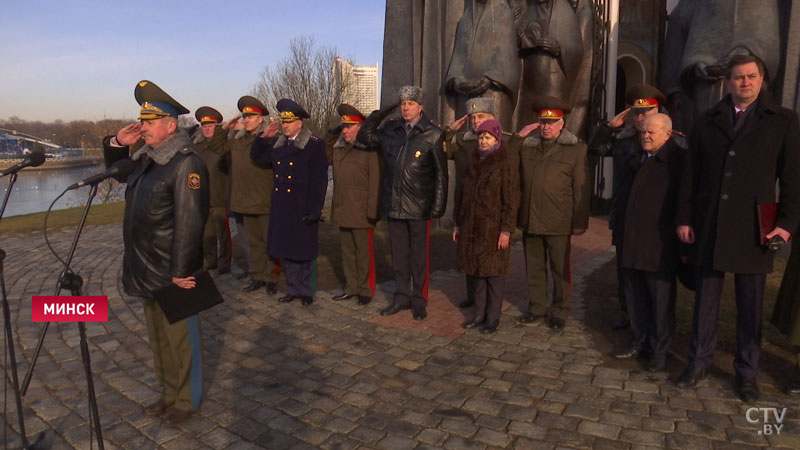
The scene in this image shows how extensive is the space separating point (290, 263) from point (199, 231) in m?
2.52

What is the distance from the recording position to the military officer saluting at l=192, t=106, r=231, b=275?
647 centimetres

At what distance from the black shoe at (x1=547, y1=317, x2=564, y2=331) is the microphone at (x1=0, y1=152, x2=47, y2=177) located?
13.0 feet

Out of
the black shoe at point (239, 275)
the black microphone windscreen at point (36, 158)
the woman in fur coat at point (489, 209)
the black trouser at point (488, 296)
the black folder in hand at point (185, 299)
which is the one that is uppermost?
the black microphone windscreen at point (36, 158)

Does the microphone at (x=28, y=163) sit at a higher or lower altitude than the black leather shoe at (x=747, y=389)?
higher

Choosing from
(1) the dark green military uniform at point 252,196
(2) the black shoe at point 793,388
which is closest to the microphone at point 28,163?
(1) the dark green military uniform at point 252,196

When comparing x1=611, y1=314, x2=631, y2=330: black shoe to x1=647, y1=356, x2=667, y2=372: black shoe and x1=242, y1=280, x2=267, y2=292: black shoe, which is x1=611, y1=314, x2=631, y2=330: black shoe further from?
x1=242, y1=280, x2=267, y2=292: black shoe

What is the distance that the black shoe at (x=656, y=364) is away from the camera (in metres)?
3.82

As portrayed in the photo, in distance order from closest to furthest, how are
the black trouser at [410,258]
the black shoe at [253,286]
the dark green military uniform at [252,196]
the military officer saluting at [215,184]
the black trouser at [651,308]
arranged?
the black trouser at [651,308]
the black trouser at [410,258]
the dark green military uniform at [252,196]
the black shoe at [253,286]
the military officer saluting at [215,184]

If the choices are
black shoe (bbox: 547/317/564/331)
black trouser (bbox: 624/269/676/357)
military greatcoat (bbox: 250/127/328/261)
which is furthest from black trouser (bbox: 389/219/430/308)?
black trouser (bbox: 624/269/676/357)

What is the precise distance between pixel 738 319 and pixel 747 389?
43 centimetres

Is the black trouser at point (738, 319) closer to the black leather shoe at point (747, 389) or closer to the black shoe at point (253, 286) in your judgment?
the black leather shoe at point (747, 389)

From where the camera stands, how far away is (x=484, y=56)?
28.2 feet

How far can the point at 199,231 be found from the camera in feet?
10.2

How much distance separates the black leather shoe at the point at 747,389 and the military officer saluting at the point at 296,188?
3.74 meters
